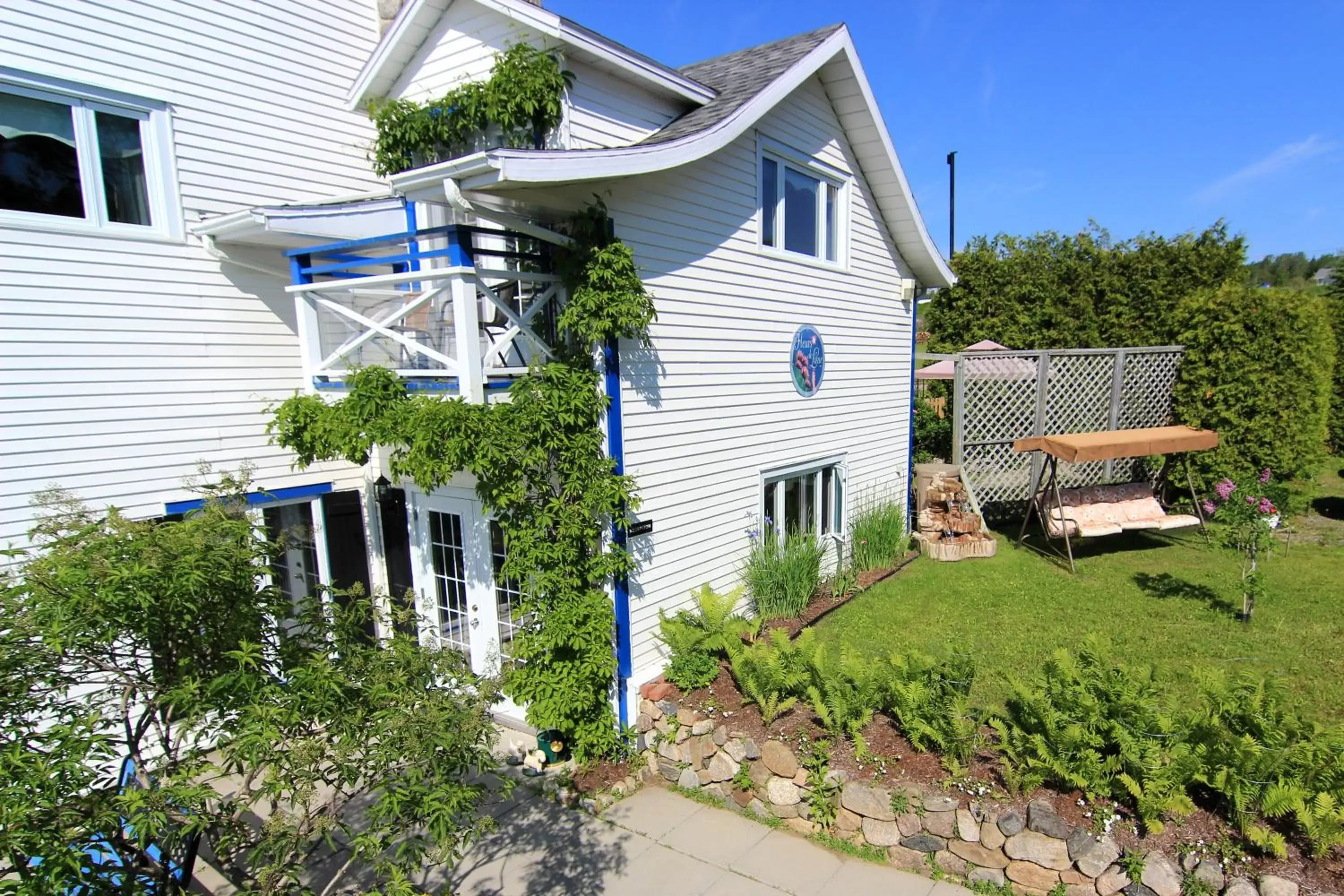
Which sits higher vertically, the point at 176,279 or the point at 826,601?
the point at 176,279

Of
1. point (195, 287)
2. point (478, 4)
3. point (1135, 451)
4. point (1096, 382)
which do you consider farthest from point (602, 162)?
point (1096, 382)

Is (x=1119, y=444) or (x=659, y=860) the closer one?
(x=659, y=860)

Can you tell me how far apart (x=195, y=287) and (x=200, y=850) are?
4.70m

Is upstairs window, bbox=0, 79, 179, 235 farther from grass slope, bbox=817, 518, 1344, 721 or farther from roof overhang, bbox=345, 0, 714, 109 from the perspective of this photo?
grass slope, bbox=817, 518, 1344, 721

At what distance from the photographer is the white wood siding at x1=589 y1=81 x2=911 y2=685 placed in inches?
240

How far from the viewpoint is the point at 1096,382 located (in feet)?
38.1

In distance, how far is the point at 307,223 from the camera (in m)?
5.77

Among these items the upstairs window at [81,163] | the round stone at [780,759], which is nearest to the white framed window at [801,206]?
the round stone at [780,759]

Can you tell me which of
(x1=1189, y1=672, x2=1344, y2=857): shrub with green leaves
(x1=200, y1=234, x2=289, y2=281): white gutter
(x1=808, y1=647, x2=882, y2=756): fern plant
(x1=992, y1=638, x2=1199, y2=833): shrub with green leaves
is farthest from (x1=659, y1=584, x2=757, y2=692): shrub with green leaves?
(x1=200, y1=234, x2=289, y2=281): white gutter

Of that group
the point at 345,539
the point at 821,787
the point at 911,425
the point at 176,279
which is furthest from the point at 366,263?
the point at 911,425

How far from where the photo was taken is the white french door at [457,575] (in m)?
6.12

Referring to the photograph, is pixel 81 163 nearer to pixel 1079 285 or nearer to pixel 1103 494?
pixel 1103 494

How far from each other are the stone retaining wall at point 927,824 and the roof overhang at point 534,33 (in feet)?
17.7

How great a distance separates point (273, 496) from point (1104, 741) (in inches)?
284
